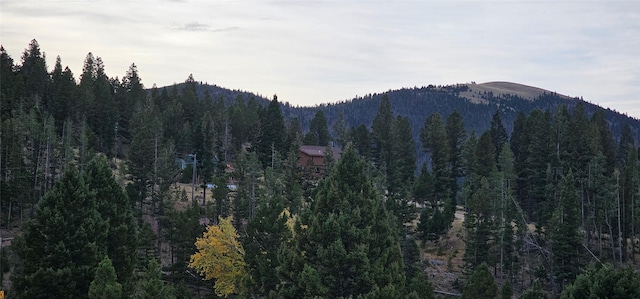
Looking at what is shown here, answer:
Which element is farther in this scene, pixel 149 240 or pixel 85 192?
pixel 149 240

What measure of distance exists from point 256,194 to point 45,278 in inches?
1268

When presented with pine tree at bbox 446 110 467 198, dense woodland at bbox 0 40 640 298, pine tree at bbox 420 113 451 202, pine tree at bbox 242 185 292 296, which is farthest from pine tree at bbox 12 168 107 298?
pine tree at bbox 446 110 467 198

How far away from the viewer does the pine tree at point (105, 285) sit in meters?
23.1

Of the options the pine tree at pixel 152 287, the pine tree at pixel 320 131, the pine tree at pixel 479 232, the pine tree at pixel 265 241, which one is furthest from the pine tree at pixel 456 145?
the pine tree at pixel 152 287

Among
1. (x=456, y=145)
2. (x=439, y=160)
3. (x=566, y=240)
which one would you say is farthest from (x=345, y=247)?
(x=456, y=145)

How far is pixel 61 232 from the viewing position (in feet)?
92.3

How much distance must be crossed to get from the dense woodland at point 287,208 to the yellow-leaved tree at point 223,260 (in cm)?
10

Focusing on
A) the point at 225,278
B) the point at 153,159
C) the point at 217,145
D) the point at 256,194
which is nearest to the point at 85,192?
the point at 225,278

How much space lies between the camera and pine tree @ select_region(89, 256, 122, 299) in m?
23.1

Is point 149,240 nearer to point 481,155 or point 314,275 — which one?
point 314,275

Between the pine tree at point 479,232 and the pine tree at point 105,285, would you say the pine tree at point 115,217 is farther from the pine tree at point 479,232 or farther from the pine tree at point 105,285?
the pine tree at point 479,232

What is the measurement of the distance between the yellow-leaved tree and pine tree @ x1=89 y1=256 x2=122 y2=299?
18.6 m

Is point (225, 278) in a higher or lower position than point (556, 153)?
lower

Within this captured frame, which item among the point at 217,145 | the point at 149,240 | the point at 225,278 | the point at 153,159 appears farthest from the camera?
the point at 217,145
